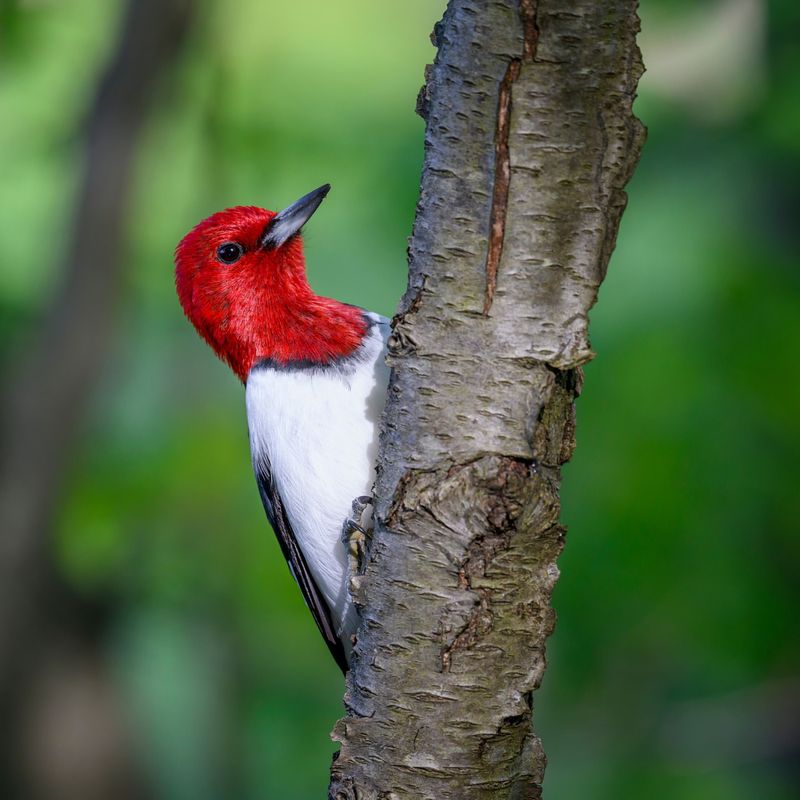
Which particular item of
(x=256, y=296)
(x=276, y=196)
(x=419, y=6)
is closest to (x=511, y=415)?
(x=256, y=296)

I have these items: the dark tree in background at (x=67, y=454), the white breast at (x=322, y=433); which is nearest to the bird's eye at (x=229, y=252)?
the white breast at (x=322, y=433)

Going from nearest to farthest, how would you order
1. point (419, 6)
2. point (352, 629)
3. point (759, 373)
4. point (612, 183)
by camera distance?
point (612, 183) < point (352, 629) < point (759, 373) < point (419, 6)

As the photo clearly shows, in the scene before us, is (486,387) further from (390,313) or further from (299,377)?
(390,313)

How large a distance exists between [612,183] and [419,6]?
4.16 meters

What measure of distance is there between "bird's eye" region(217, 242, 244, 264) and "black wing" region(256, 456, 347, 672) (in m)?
0.71

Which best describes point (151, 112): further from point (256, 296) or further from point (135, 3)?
point (256, 296)

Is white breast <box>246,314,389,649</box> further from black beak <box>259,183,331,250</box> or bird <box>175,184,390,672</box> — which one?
black beak <box>259,183,331,250</box>

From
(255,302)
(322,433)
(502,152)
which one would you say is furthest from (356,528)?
(502,152)

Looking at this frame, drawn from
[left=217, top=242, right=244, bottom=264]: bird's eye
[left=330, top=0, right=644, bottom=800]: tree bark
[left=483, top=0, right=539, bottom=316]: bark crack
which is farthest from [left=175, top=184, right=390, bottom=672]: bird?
[left=483, top=0, right=539, bottom=316]: bark crack

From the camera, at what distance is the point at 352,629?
12.4 feet

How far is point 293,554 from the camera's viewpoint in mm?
3629

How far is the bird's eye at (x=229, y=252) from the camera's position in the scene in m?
3.61

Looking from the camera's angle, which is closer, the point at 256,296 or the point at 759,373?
the point at 256,296

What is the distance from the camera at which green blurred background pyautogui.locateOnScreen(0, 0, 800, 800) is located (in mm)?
5203
